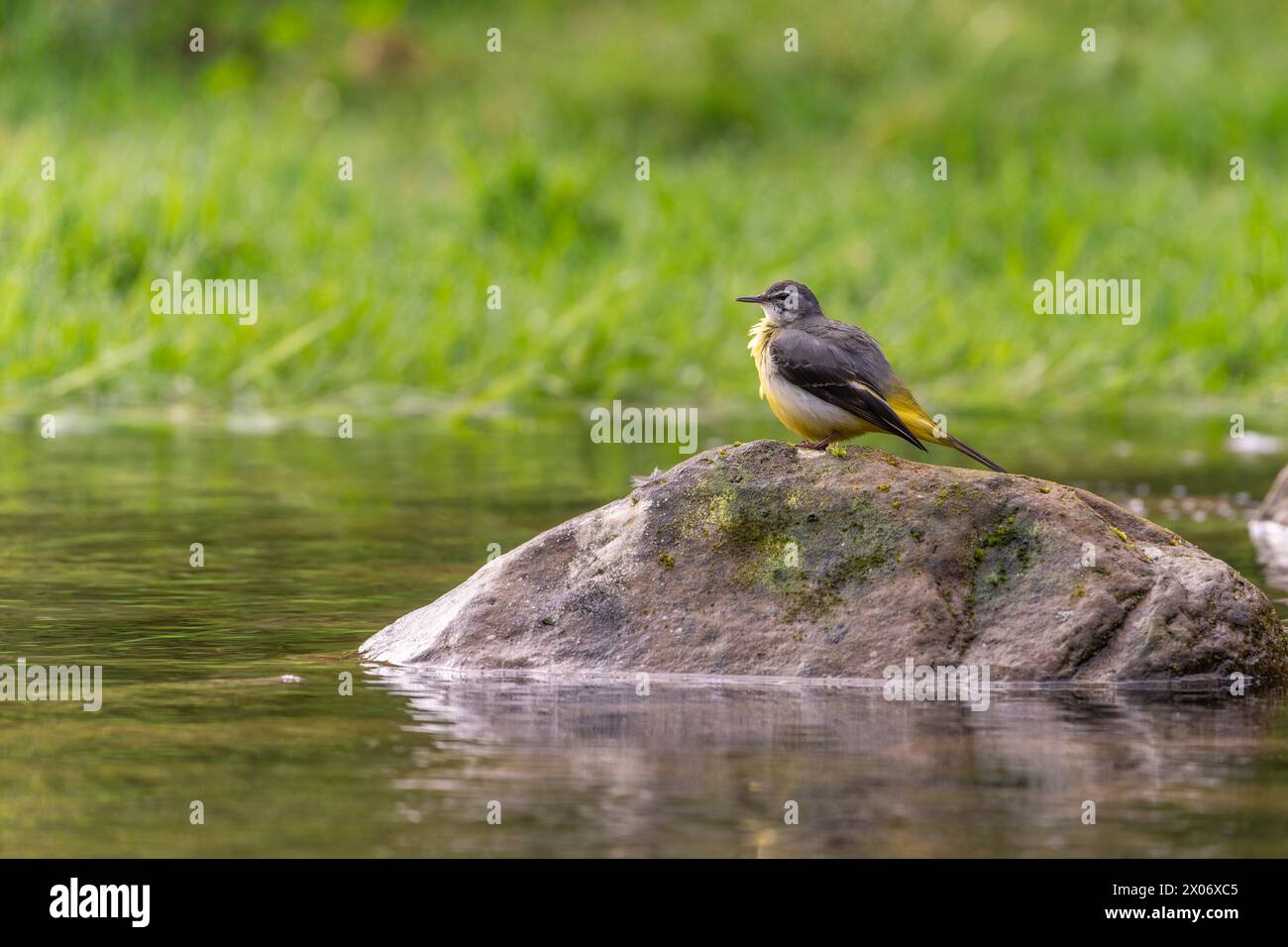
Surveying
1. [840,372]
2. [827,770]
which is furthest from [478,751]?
[840,372]

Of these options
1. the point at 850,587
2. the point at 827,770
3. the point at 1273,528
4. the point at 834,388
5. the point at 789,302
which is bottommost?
the point at 827,770

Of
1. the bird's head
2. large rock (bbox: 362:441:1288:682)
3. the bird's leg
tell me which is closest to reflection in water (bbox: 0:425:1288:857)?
large rock (bbox: 362:441:1288:682)

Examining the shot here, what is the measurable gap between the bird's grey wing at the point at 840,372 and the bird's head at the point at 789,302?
226 mm

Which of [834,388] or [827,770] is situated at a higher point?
[834,388]

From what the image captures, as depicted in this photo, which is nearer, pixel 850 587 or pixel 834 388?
pixel 850 587

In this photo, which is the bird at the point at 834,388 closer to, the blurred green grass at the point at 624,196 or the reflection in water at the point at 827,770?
the reflection in water at the point at 827,770

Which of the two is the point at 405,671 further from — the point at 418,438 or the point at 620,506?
the point at 418,438

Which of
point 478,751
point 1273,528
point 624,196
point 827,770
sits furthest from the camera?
point 624,196

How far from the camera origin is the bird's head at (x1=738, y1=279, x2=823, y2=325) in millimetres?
7613

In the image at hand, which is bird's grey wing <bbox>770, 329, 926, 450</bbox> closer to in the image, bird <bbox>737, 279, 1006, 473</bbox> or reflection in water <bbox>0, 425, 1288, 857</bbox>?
bird <bbox>737, 279, 1006, 473</bbox>

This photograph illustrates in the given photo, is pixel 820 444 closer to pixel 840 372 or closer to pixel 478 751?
pixel 840 372

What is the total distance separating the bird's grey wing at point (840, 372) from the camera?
7141 millimetres

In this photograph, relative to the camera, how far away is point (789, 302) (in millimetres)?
7633

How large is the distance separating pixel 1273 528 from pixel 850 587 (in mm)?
4294
